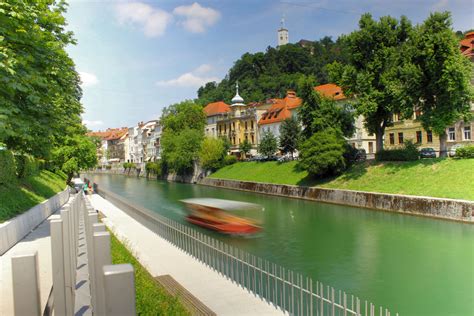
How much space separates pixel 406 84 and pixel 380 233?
16339 mm

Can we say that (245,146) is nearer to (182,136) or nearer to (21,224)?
(182,136)

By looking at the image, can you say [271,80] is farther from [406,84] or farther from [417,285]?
[417,285]

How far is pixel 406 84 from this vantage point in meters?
33.3

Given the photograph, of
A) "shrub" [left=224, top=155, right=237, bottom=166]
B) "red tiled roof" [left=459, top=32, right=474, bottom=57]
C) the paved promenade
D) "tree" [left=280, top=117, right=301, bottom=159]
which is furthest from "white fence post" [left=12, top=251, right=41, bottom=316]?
"shrub" [left=224, top=155, right=237, bottom=166]

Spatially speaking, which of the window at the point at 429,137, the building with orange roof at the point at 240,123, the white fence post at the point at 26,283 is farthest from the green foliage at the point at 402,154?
the building with orange roof at the point at 240,123

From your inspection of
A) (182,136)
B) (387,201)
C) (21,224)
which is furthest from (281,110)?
(21,224)

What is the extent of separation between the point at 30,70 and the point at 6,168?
6.31 metres

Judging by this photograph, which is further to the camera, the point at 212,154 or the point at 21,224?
the point at 212,154

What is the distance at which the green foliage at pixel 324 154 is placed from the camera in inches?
1502

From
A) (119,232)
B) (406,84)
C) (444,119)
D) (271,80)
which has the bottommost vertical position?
→ (119,232)

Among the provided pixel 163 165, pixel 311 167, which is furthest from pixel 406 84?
pixel 163 165

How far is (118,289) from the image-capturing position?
320 cm

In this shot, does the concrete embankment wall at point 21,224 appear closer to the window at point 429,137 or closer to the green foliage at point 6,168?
the green foliage at point 6,168

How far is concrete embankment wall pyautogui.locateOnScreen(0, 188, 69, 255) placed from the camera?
12.6 meters
